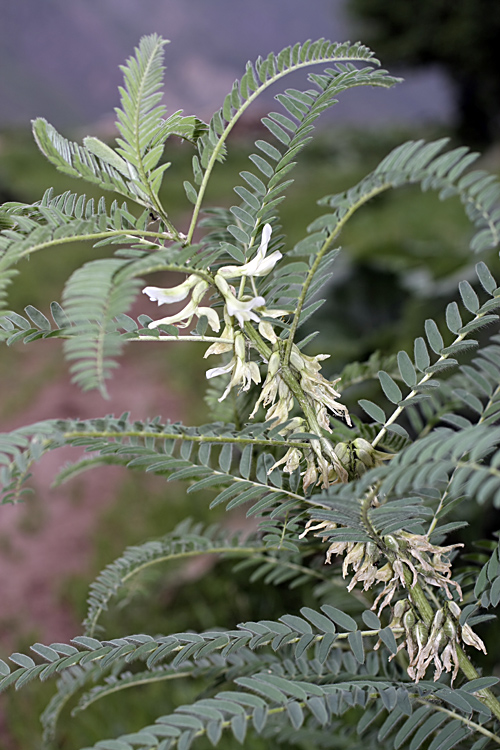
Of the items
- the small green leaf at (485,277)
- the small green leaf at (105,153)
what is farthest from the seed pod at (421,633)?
the small green leaf at (105,153)

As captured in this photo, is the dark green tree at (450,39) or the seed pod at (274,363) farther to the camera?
the dark green tree at (450,39)

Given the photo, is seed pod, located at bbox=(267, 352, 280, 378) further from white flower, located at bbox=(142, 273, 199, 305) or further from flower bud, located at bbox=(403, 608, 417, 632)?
flower bud, located at bbox=(403, 608, 417, 632)

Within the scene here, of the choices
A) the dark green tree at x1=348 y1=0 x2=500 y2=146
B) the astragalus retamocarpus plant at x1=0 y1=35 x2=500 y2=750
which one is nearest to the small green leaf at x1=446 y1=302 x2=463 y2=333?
the astragalus retamocarpus plant at x1=0 y1=35 x2=500 y2=750

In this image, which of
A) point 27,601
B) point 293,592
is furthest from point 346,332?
point 27,601

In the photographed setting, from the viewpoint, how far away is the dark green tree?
718 cm

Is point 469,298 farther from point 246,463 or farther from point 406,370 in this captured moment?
point 246,463

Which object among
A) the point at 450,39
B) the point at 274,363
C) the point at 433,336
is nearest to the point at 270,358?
the point at 274,363

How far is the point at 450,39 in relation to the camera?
7.49 metres

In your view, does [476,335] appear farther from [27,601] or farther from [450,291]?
[27,601]

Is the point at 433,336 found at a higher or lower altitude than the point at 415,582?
higher

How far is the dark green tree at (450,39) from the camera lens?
7.18 metres

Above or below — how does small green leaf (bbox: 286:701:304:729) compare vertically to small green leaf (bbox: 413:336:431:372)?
below

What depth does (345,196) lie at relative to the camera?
0.41 metres

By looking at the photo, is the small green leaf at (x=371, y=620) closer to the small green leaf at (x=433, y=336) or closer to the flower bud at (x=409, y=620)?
the flower bud at (x=409, y=620)
